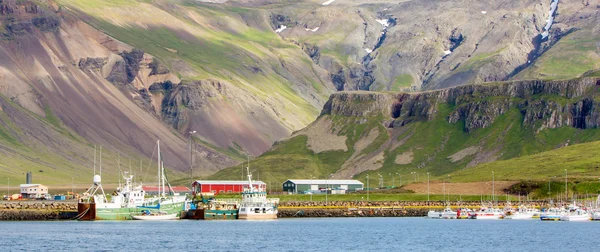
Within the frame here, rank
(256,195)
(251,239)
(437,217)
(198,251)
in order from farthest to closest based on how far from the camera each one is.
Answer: (437,217) < (256,195) < (251,239) < (198,251)

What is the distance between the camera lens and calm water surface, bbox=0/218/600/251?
12694cm

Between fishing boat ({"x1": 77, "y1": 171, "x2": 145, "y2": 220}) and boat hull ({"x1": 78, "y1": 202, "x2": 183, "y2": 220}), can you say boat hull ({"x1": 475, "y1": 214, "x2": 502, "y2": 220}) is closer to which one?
boat hull ({"x1": 78, "y1": 202, "x2": 183, "y2": 220})

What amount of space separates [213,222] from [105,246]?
5447 centimetres

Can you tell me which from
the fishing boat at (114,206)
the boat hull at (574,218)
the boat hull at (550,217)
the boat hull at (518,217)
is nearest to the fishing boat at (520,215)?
the boat hull at (518,217)

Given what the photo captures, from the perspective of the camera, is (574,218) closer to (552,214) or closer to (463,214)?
(552,214)

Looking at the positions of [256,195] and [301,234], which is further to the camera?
[256,195]

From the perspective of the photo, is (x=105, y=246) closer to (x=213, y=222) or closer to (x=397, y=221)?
(x=213, y=222)

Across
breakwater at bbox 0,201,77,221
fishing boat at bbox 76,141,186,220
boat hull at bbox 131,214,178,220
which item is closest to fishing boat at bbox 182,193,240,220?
fishing boat at bbox 76,141,186,220

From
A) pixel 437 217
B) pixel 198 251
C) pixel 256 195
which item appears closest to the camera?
pixel 198 251

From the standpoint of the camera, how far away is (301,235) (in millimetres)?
146625

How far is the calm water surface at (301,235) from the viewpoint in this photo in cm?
12694

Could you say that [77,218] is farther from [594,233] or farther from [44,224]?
[594,233]

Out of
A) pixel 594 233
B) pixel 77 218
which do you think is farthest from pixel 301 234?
pixel 77 218

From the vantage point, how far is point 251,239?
454ft
